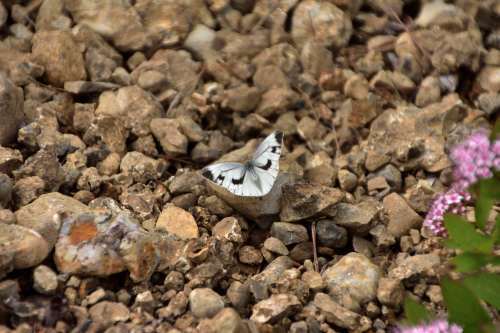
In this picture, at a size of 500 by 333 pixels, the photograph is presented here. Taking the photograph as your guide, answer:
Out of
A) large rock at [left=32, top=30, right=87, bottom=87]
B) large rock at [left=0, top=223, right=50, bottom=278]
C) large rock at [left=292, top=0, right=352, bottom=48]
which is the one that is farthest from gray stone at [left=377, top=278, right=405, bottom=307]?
large rock at [left=32, top=30, right=87, bottom=87]

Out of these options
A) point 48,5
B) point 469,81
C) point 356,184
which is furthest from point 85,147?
point 469,81

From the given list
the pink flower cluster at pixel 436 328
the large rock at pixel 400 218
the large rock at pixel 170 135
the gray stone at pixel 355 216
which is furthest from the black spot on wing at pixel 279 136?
the pink flower cluster at pixel 436 328

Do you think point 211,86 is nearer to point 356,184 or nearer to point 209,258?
point 356,184

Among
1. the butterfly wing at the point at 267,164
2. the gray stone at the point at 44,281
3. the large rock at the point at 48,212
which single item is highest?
the butterfly wing at the point at 267,164

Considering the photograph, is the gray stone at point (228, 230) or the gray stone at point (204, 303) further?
the gray stone at point (228, 230)

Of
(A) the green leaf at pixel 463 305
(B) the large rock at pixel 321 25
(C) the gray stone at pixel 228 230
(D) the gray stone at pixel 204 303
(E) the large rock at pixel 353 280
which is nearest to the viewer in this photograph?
(A) the green leaf at pixel 463 305

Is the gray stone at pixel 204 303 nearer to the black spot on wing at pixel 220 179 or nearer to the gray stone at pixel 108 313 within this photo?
the gray stone at pixel 108 313
